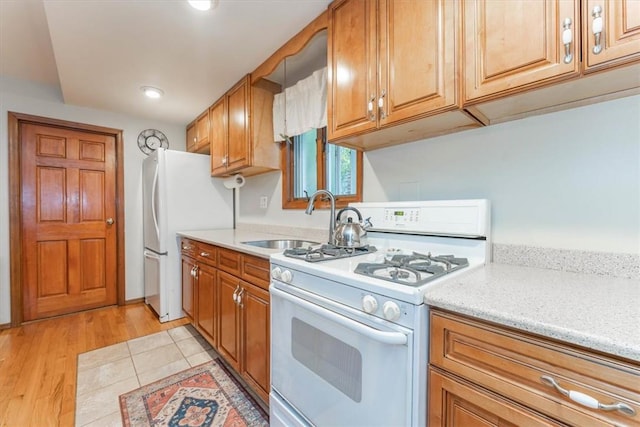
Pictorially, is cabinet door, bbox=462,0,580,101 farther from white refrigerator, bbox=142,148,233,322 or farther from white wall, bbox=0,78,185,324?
white wall, bbox=0,78,185,324

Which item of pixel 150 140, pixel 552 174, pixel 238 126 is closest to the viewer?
pixel 552 174

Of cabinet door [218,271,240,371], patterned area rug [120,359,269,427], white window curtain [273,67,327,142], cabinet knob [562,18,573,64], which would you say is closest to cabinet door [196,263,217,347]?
cabinet door [218,271,240,371]

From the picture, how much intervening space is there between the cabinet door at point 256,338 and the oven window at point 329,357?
0.32 meters

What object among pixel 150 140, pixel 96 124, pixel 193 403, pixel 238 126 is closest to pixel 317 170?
pixel 238 126

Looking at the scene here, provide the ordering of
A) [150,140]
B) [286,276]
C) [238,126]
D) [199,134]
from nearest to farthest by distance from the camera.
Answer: [286,276] < [238,126] < [199,134] < [150,140]

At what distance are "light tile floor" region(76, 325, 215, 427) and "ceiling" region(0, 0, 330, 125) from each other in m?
2.10

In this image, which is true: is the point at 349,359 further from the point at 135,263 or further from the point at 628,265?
the point at 135,263

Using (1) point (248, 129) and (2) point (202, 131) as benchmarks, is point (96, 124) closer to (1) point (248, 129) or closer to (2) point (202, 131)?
(2) point (202, 131)

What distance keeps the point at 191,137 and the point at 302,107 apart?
196 cm

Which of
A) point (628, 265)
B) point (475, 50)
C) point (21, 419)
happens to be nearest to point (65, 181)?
point (21, 419)

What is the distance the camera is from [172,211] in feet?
8.87

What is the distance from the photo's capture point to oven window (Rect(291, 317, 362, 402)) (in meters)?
Answer: 0.94

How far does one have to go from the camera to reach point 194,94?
8.50 ft

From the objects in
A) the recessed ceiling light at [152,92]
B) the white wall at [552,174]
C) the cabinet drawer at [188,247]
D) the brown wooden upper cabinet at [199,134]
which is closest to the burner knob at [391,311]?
the white wall at [552,174]
